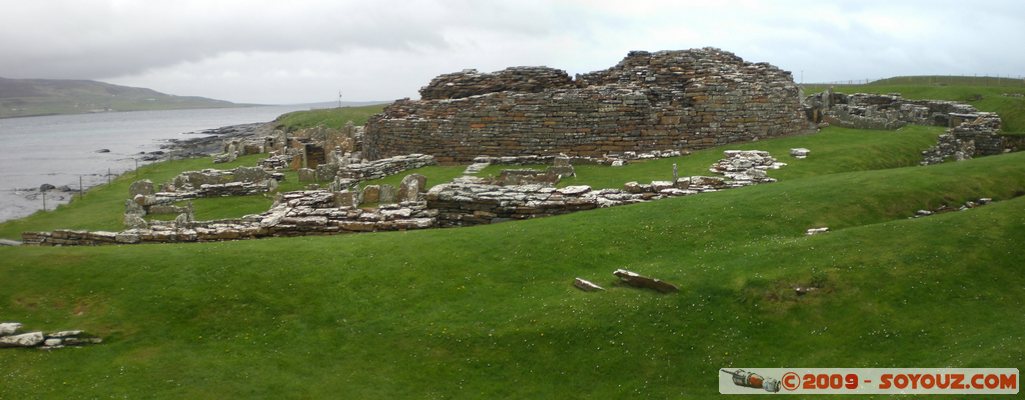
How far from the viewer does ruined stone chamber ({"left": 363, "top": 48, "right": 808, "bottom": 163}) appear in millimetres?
32156

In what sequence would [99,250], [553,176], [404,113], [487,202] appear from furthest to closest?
[404,113] → [553,176] → [487,202] → [99,250]

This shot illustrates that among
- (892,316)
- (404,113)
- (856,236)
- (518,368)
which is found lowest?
(518,368)

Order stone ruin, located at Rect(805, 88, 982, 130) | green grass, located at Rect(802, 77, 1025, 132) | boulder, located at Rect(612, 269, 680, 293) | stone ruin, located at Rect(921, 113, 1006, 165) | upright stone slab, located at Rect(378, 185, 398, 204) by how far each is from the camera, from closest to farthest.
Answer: boulder, located at Rect(612, 269, 680, 293) < upright stone slab, located at Rect(378, 185, 398, 204) < stone ruin, located at Rect(921, 113, 1006, 165) < stone ruin, located at Rect(805, 88, 982, 130) < green grass, located at Rect(802, 77, 1025, 132)

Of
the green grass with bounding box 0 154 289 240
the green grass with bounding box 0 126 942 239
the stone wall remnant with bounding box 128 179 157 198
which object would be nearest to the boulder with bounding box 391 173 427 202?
the green grass with bounding box 0 126 942 239

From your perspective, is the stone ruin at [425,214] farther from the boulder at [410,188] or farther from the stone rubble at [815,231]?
the stone rubble at [815,231]

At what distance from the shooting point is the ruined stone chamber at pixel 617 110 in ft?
105

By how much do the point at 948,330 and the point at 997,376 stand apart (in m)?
1.89

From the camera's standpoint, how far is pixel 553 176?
2772cm

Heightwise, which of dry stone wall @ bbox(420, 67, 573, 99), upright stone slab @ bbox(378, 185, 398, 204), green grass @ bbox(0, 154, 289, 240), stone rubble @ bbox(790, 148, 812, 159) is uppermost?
dry stone wall @ bbox(420, 67, 573, 99)

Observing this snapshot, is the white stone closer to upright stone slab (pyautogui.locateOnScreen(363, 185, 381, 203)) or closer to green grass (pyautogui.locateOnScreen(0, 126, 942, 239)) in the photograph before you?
green grass (pyautogui.locateOnScreen(0, 126, 942, 239))

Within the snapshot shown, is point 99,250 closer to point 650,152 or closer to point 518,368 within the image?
point 518,368

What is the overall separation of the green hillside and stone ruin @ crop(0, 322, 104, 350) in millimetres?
242

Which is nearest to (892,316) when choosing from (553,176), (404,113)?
(553,176)

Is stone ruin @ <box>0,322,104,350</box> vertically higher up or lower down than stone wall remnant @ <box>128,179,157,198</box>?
lower down
